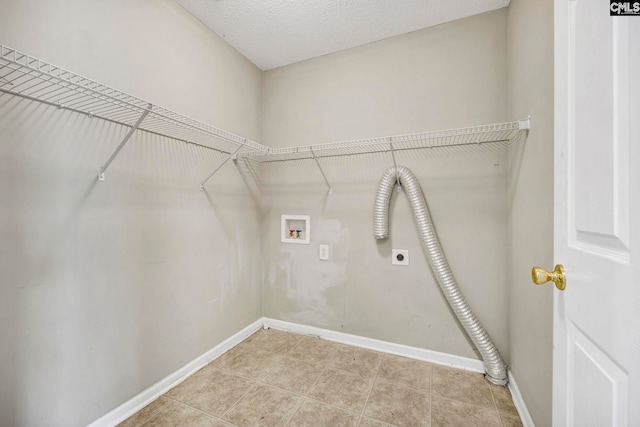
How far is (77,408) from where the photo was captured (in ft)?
3.84

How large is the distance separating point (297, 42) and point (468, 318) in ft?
8.00

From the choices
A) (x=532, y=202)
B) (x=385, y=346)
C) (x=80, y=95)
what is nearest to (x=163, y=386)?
(x=385, y=346)

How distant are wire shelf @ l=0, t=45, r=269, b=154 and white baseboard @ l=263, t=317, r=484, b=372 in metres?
1.70

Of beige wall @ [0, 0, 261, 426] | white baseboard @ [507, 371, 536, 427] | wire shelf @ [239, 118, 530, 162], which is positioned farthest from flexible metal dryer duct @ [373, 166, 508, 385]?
beige wall @ [0, 0, 261, 426]

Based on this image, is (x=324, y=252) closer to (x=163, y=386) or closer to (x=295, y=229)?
(x=295, y=229)

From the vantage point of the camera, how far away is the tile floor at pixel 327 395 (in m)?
1.35

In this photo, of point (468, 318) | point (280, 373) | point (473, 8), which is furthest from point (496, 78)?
point (280, 373)

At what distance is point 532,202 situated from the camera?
4.02ft

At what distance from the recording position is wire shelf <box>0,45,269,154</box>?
0.89 meters

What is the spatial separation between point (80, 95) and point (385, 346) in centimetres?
244
